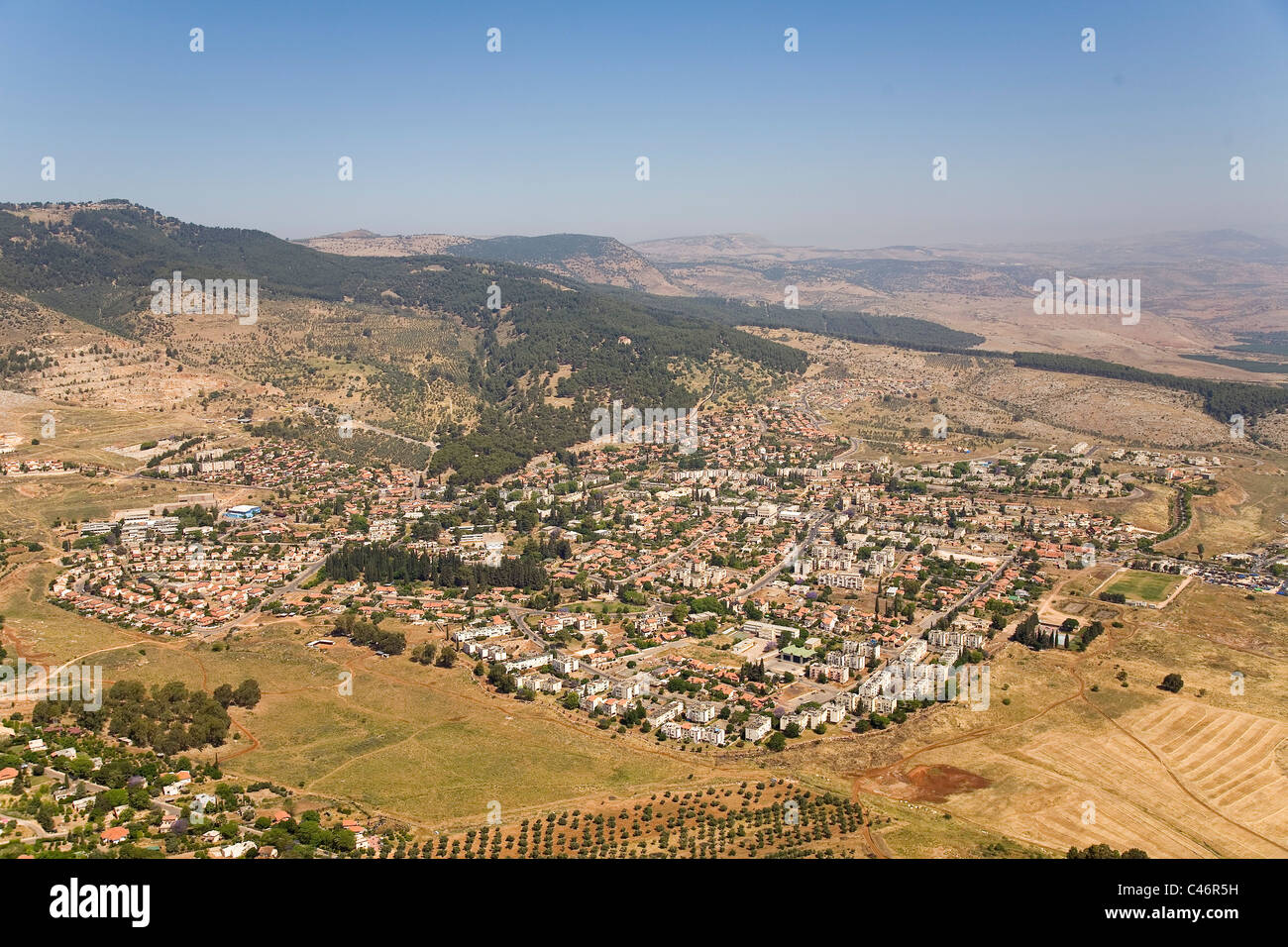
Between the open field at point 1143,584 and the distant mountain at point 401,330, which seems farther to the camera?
the distant mountain at point 401,330

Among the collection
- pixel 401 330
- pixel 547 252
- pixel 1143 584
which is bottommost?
pixel 1143 584

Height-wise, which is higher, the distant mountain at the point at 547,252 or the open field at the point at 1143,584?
the distant mountain at the point at 547,252

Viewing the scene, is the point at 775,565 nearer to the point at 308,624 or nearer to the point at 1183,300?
the point at 308,624

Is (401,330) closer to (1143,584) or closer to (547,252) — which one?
(1143,584)

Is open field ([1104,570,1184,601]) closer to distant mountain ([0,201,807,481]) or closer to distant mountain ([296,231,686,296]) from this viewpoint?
distant mountain ([0,201,807,481])

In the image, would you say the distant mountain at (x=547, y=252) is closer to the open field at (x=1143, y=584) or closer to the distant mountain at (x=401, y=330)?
the distant mountain at (x=401, y=330)

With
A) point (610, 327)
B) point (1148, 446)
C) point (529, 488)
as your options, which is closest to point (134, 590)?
point (529, 488)

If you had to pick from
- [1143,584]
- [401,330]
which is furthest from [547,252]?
[1143,584]

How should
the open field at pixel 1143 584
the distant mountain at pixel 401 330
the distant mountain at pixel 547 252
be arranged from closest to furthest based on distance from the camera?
the open field at pixel 1143 584 < the distant mountain at pixel 401 330 < the distant mountain at pixel 547 252

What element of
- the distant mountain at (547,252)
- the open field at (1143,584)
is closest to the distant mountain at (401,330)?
the open field at (1143,584)

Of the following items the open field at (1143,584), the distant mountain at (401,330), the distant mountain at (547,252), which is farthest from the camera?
the distant mountain at (547,252)
